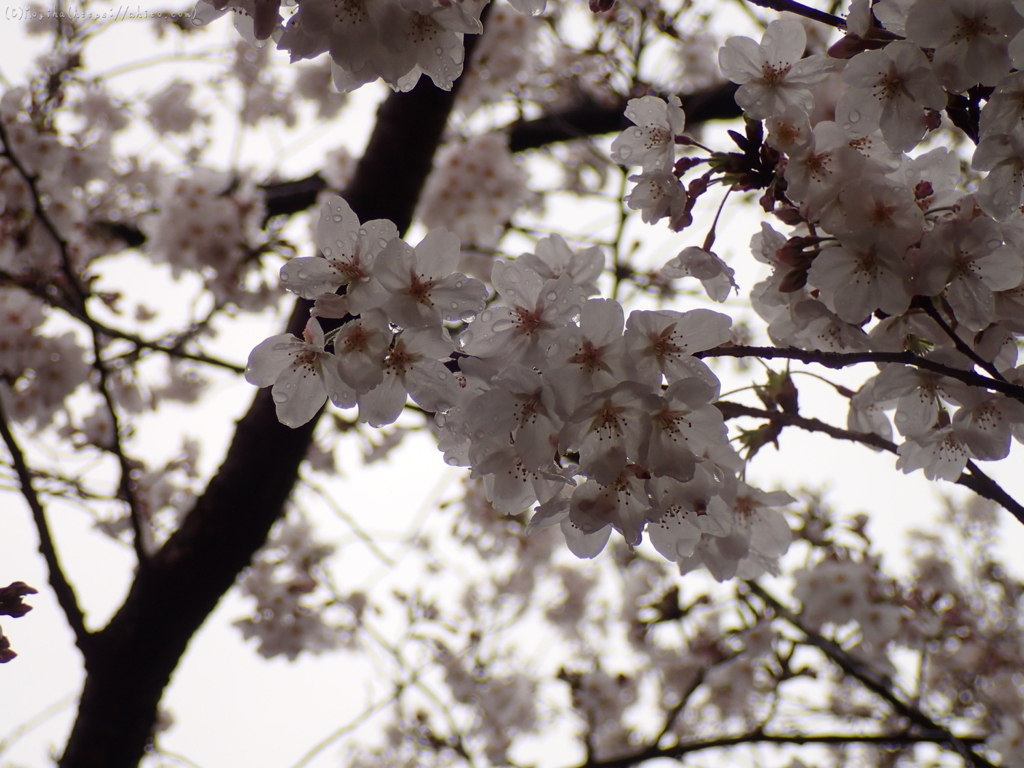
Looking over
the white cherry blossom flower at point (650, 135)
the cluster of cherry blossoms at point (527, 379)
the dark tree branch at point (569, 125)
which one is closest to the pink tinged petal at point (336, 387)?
the cluster of cherry blossoms at point (527, 379)

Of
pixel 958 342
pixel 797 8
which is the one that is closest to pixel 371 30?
pixel 797 8

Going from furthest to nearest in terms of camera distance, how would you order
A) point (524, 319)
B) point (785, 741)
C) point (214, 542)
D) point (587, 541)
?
point (214, 542)
point (785, 741)
point (587, 541)
point (524, 319)

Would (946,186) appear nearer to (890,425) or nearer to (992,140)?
(992,140)

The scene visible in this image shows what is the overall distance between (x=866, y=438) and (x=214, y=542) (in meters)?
1.98

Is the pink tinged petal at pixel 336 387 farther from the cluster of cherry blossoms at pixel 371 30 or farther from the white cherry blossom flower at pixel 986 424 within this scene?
the white cherry blossom flower at pixel 986 424

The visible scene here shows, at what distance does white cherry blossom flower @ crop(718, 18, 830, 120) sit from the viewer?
115cm

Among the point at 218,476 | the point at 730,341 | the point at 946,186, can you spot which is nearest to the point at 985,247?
the point at 946,186

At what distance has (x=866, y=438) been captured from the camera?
1.25 meters

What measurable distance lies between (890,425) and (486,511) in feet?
11.0

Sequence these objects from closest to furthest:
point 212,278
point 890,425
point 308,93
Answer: point 890,425 → point 212,278 → point 308,93

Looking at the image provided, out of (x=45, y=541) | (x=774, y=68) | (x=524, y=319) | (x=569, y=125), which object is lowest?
(x=524, y=319)

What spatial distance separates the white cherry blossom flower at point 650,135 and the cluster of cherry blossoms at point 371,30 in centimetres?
30

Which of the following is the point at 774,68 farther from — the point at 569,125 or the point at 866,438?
the point at 569,125

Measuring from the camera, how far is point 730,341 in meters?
1.05
